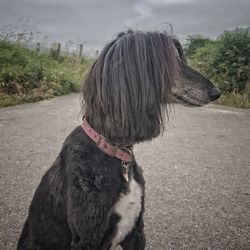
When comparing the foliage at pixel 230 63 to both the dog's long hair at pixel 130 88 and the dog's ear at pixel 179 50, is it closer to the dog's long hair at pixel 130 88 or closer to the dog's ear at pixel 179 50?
the dog's ear at pixel 179 50

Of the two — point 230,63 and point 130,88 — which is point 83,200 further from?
point 230,63

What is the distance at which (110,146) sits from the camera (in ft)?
6.51

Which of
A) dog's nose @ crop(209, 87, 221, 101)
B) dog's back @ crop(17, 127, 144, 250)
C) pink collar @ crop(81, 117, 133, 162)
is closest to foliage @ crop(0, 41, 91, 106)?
dog's back @ crop(17, 127, 144, 250)

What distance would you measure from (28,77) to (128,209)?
8.11m

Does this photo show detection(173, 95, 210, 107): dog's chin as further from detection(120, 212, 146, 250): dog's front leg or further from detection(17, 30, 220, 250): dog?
detection(120, 212, 146, 250): dog's front leg

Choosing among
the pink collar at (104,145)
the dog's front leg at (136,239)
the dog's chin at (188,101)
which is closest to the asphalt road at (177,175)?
the dog's front leg at (136,239)

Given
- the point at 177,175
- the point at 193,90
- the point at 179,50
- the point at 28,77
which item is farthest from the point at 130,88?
the point at 28,77

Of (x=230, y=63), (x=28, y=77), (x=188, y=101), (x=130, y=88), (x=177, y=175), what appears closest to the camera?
(x=130, y=88)

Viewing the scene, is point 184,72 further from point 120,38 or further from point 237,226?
point 237,226

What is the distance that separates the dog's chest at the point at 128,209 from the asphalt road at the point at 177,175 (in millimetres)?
879

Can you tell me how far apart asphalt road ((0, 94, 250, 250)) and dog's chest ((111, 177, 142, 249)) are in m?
0.88

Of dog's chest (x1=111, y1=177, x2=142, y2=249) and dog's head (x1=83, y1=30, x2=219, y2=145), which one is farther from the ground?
dog's head (x1=83, y1=30, x2=219, y2=145)

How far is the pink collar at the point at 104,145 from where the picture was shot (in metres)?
1.98

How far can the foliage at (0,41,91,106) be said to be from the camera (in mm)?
8984
